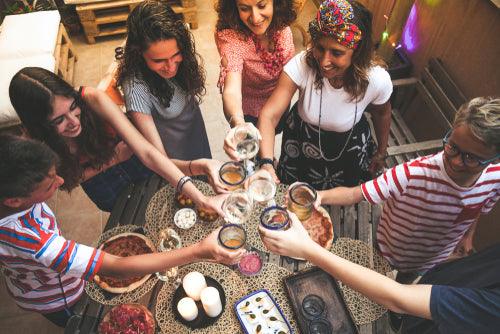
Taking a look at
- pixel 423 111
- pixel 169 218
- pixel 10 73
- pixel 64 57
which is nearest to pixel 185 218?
pixel 169 218

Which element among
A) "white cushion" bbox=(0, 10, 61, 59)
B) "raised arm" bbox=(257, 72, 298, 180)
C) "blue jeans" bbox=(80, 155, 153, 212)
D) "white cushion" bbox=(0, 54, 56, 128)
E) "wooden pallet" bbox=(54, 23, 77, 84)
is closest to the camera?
"raised arm" bbox=(257, 72, 298, 180)

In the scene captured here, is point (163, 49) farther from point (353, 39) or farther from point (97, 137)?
point (353, 39)

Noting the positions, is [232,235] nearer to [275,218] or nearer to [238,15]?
[275,218]

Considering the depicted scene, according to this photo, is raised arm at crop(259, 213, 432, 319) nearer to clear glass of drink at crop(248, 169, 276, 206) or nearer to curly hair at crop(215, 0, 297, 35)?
clear glass of drink at crop(248, 169, 276, 206)

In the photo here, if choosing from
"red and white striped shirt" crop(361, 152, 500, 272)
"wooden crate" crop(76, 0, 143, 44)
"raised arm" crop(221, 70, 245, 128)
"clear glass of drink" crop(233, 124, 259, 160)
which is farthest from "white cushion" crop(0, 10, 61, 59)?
"red and white striped shirt" crop(361, 152, 500, 272)

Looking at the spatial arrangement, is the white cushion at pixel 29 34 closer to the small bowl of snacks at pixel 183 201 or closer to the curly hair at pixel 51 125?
the curly hair at pixel 51 125

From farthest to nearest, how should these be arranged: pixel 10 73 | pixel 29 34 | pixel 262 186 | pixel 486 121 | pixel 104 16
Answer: pixel 104 16 < pixel 29 34 < pixel 10 73 < pixel 262 186 < pixel 486 121

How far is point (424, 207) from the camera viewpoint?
1.71m

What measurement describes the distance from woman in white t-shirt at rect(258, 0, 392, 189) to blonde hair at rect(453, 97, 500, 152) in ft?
1.97

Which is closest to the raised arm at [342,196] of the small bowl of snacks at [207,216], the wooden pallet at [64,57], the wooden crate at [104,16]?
the small bowl of snacks at [207,216]

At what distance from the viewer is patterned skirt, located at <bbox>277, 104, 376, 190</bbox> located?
2117 mm

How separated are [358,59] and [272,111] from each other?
57 centimetres

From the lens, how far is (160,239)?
1.79 metres

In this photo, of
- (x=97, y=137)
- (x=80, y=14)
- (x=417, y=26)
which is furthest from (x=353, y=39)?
(x=80, y=14)
